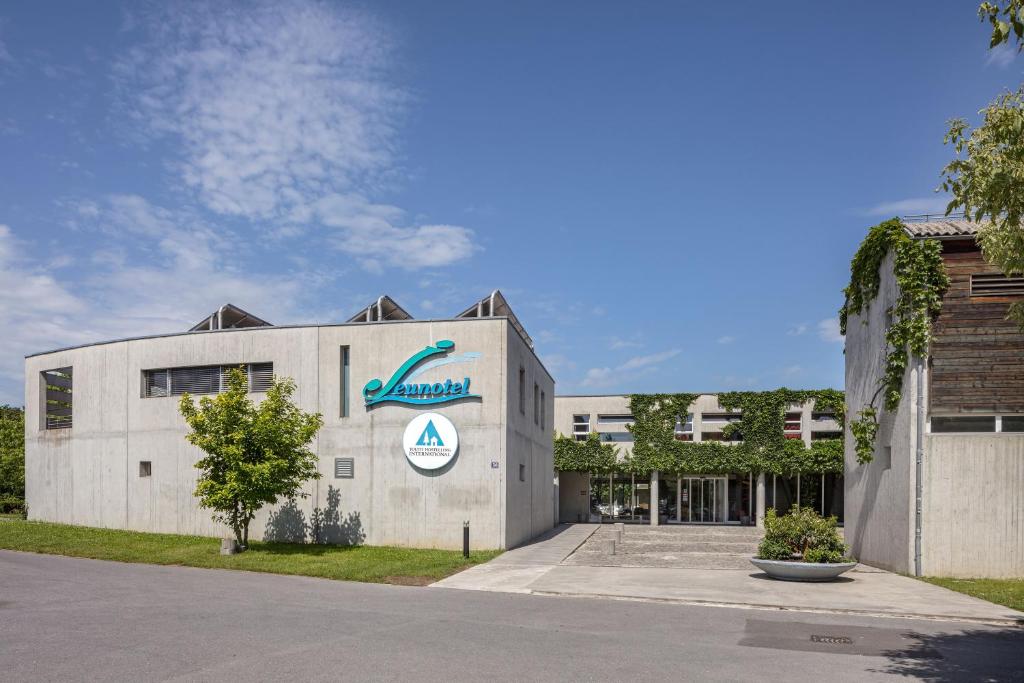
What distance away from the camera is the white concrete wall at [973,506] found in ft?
55.1

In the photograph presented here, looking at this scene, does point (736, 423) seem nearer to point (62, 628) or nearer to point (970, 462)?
point (970, 462)

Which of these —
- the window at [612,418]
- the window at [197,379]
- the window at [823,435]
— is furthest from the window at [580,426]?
the window at [197,379]

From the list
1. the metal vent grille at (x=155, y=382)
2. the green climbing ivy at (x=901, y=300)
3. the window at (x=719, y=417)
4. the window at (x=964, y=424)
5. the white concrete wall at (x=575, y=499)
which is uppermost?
the green climbing ivy at (x=901, y=300)

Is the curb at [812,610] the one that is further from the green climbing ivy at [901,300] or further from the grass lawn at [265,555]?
the green climbing ivy at [901,300]

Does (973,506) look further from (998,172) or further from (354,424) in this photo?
(354,424)

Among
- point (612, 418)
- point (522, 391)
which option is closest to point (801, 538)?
point (522, 391)

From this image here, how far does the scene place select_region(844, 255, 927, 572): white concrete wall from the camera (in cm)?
1775

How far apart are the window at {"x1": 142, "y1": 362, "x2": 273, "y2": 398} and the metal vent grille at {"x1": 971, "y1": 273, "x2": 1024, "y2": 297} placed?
59.2 ft

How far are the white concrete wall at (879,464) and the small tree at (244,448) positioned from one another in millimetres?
13869

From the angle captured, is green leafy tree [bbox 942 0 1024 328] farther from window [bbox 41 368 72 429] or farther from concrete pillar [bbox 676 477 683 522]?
concrete pillar [bbox 676 477 683 522]

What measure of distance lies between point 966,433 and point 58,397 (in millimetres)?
28296

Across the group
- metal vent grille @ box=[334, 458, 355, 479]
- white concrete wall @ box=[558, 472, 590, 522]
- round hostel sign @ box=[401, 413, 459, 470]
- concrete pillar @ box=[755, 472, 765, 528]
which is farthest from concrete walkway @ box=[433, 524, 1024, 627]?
white concrete wall @ box=[558, 472, 590, 522]

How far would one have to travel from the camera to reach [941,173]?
9117mm

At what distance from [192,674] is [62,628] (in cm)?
333
